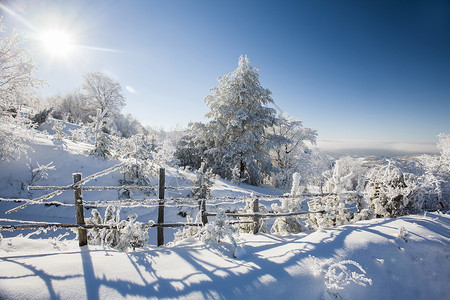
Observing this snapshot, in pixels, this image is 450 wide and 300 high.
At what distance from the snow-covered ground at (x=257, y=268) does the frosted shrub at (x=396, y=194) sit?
764 mm

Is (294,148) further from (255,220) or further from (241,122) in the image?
(255,220)

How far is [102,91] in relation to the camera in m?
28.2

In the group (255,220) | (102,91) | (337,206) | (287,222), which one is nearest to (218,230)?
(255,220)

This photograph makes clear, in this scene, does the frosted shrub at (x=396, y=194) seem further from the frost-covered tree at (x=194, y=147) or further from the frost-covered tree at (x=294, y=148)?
the frost-covered tree at (x=294, y=148)

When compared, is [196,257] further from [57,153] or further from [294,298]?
[57,153]

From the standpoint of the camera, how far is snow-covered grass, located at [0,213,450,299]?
7.22 feet

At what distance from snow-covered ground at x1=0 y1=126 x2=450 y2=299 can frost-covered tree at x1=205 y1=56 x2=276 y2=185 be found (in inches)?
367

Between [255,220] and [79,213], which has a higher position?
[79,213]

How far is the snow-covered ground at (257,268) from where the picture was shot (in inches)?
87.0

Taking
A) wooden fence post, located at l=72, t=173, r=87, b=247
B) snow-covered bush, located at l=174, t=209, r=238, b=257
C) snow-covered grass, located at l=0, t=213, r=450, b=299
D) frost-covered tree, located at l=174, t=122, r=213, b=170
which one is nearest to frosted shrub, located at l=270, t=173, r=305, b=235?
snow-covered grass, located at l=0, t=213, r=450, b=299

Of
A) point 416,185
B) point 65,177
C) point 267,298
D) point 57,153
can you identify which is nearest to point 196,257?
point 267,298

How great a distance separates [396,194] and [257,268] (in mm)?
5127

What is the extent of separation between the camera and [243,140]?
13422mm

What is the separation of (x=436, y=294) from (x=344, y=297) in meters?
1.91
